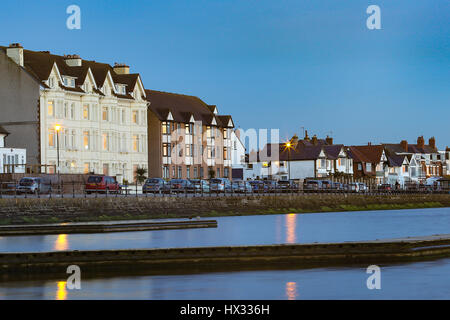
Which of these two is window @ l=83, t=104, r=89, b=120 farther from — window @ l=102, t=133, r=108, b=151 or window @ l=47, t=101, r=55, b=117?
window @ l=47, t=101, r=55, b=117

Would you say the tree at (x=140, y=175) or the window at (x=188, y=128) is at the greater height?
the window at (x=188, y=128)

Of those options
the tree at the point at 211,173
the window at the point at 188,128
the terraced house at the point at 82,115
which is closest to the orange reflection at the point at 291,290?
the terraced house at the point at 82,115

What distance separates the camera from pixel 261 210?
80500 mm

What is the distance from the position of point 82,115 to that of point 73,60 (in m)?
6.62

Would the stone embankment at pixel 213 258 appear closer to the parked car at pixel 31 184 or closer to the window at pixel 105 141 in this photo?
the parked car at pixel 31 184

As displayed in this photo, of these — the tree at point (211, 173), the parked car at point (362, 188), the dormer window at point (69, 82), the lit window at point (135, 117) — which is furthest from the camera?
the tree at point (211, 173)

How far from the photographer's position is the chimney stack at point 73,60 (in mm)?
99750

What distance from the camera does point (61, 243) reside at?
39.4 meters

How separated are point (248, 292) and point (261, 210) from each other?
5483 centimetres

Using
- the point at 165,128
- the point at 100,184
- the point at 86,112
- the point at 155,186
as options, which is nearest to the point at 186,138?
the point at 165,128

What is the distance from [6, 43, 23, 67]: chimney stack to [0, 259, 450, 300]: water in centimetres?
6592

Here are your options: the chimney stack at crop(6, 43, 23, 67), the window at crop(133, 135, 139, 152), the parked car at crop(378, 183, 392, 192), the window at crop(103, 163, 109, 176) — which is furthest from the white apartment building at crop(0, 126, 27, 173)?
the parked car at crop(378, 183, 392, 192)

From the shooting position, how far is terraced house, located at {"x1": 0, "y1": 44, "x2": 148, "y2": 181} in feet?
299
